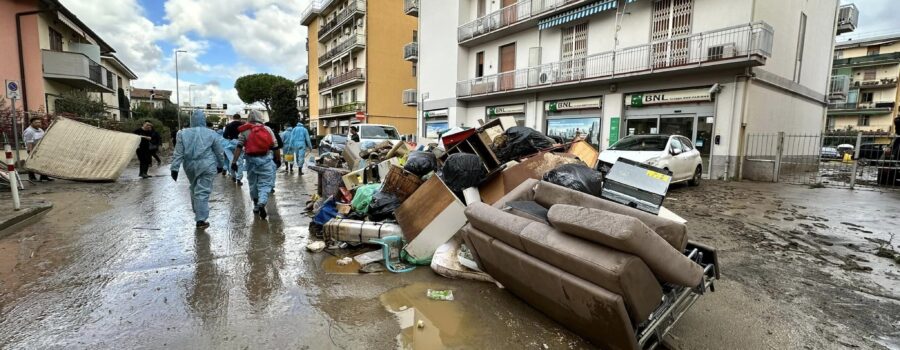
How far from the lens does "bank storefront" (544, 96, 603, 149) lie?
1525 centimetres

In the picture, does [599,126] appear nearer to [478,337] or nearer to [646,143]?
[646,143]

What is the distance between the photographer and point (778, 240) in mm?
4867

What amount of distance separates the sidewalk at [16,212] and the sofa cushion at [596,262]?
20.0 ft

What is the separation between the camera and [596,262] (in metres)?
1.98

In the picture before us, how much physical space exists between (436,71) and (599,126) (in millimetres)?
10964

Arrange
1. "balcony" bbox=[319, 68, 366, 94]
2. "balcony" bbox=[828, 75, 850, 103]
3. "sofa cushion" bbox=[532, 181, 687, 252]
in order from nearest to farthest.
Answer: "sofa cushion" bbox=[532, 181, 687, 252] → "balcony" bbox=[828, 75, 850, 103] → "balcony" bbox=[319, 68, 366, 94]

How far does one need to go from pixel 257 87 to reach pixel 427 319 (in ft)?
202

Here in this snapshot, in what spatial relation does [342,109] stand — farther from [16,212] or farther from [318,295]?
[318,295]

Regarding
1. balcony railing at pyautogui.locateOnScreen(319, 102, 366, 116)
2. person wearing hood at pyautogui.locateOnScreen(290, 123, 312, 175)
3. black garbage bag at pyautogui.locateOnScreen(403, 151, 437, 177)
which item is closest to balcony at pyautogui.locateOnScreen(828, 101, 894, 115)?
balcony railing at pyautogui.locateOnScreen(319, 102, 366, 116)

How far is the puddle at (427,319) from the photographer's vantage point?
2.50m

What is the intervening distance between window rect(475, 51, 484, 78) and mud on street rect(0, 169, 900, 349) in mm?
16580

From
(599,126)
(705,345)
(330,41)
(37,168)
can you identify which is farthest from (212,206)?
(330,41)

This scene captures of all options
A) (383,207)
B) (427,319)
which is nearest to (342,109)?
(383,207)

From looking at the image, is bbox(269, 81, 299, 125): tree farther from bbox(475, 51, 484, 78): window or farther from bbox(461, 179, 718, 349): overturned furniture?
bbox(461, 179, 718, 349): overturned furniture
